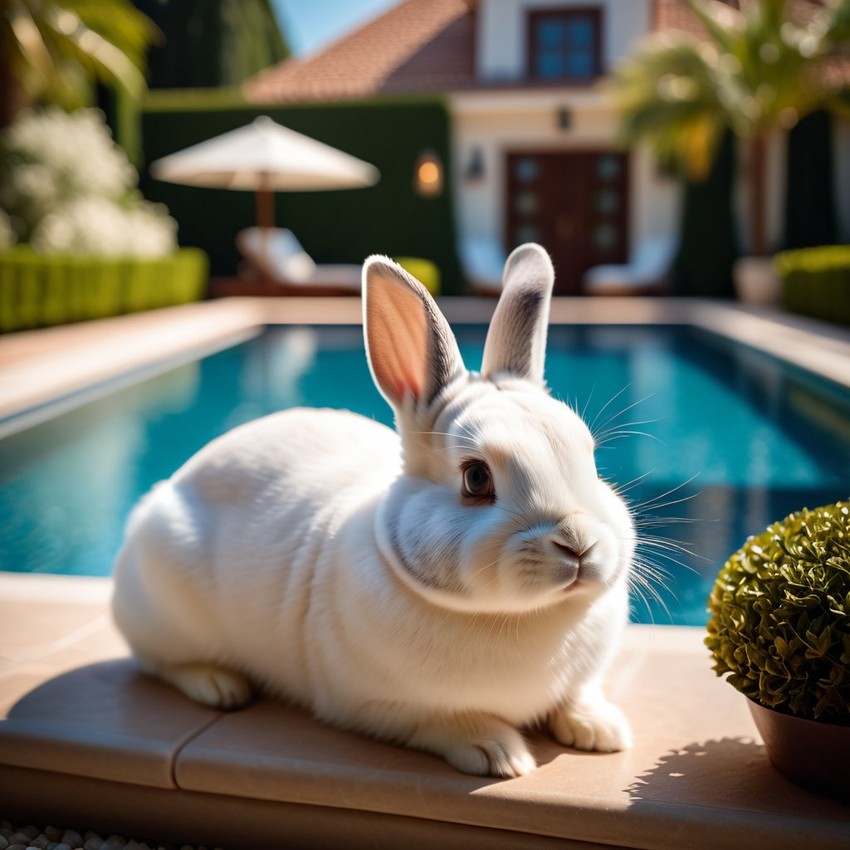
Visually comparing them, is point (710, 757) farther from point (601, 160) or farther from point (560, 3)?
point (560, 3)

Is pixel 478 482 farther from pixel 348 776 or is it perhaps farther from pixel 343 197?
pixel 343 197

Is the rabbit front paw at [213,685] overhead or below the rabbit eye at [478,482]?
below

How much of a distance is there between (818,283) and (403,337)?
35.0 feet

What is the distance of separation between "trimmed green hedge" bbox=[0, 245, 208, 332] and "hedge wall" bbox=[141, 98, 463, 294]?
3.48 m

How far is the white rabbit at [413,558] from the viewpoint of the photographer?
1.50 metres

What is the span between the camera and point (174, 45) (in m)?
22.2

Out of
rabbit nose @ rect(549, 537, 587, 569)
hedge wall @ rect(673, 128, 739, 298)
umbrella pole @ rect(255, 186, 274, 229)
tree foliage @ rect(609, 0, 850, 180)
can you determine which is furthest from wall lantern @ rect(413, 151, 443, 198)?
rabbit nose @ rect(549, 537, 587, 569)

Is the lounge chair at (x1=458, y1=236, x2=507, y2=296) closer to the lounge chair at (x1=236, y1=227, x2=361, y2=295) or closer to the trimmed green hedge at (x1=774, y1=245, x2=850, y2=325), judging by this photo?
the lounge chair at (x1=236, y1=227, x2=361, y2=295)

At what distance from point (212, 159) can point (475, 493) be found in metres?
13.5

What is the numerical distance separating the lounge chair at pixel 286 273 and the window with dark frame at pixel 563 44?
5.43m

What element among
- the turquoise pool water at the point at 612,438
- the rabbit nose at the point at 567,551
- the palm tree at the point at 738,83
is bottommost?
the turquoise pool water at the point at 612,438

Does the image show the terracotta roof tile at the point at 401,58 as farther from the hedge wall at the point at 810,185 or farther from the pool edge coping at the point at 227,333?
the pool edge coping at the point at 227,333

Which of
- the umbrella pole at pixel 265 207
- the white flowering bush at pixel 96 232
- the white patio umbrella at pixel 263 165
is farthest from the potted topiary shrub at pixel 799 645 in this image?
the umbrella pole at pixel 265 207

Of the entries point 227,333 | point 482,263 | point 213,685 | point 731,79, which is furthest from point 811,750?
point 482,263
